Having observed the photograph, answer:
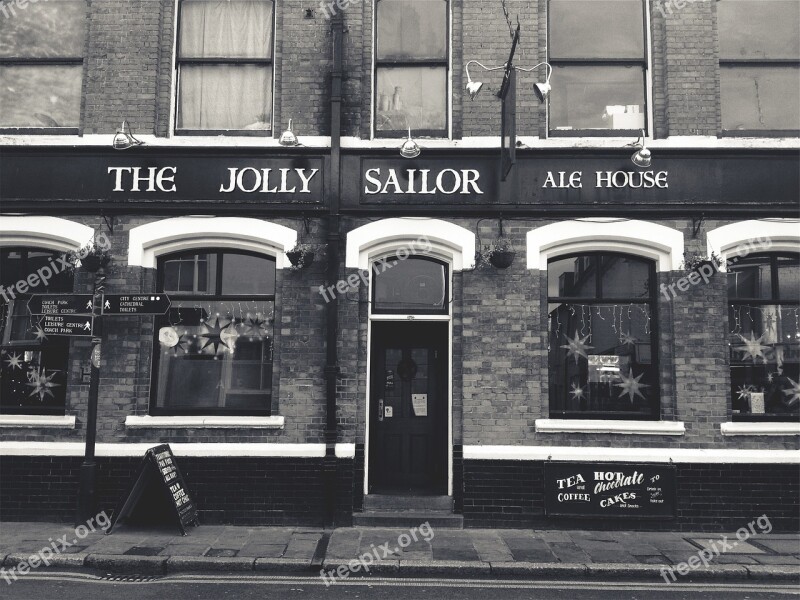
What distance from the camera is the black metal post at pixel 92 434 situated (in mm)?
8156

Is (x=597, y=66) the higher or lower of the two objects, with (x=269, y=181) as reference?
higher

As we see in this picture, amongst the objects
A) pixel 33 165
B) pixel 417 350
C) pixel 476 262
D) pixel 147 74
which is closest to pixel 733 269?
pixel 476 262

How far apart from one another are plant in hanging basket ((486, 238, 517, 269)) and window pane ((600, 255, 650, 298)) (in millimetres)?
1385

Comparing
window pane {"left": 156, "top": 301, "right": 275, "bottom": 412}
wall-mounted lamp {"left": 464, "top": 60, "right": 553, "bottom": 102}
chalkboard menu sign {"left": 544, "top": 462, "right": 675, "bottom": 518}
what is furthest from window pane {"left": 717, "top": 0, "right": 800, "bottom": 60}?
window pane {"left": 156, "top": 301, "right": 275, "bottom": 412}

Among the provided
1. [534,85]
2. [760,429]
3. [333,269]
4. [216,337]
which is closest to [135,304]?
[216,337]

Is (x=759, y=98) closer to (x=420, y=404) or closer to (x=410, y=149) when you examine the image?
(x=410, y=149)

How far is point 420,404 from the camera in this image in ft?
29.9

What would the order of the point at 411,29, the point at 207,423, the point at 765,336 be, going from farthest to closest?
1. the point at 411,29
2. the point at 765,336
3. the point at 207,423

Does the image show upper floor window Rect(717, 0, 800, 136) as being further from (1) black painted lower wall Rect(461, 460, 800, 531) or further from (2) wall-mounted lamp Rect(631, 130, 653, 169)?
(1) black painted lower wall Rect(461, 460, 800, 531)

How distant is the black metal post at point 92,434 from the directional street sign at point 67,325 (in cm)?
8

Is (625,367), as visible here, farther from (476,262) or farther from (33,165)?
(33,165)

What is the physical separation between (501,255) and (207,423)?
14.1 feet

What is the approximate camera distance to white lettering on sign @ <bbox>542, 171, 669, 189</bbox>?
8727 millimetres

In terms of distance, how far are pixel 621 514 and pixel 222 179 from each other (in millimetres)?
6689
